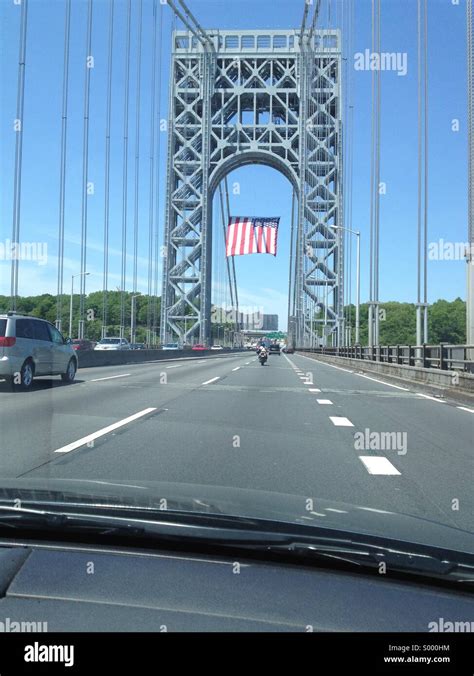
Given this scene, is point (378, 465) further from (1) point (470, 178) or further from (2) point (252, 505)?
(1) point (470, 178)

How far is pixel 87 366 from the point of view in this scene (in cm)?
3212

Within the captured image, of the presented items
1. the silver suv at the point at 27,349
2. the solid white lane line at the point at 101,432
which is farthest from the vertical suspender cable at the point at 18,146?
the solid white lane line at the point at 101,432

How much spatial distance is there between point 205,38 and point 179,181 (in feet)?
59.0

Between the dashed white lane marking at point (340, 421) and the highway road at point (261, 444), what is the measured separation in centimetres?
2

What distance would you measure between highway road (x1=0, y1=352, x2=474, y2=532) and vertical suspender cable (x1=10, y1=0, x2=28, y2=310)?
573 inches

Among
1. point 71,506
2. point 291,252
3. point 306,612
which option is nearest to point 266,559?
point 306,612

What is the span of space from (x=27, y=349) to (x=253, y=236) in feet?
214

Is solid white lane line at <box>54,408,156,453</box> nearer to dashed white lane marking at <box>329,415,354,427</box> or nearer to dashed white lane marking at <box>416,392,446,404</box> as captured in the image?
dashed white lane marking at <box>329,415,354,427</box>

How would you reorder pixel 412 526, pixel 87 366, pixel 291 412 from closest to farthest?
pixel 412 526 < pixel 291 412 < pixel 87 366

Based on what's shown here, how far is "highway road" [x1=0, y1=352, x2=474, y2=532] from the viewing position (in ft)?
20.4

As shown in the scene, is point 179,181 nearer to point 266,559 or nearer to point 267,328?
point 266,559

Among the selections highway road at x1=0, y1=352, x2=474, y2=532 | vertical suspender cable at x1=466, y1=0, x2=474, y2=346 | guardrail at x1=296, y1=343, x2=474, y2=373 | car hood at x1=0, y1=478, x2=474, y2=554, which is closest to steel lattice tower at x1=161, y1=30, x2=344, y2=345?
guardrail at x1=296, y1=343, x2=474, y2=373

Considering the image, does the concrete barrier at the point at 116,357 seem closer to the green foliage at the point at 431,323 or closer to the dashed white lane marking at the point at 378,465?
the green foliage at the point at 431,323

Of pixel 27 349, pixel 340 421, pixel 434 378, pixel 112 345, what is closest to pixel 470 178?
pixel 434 378
